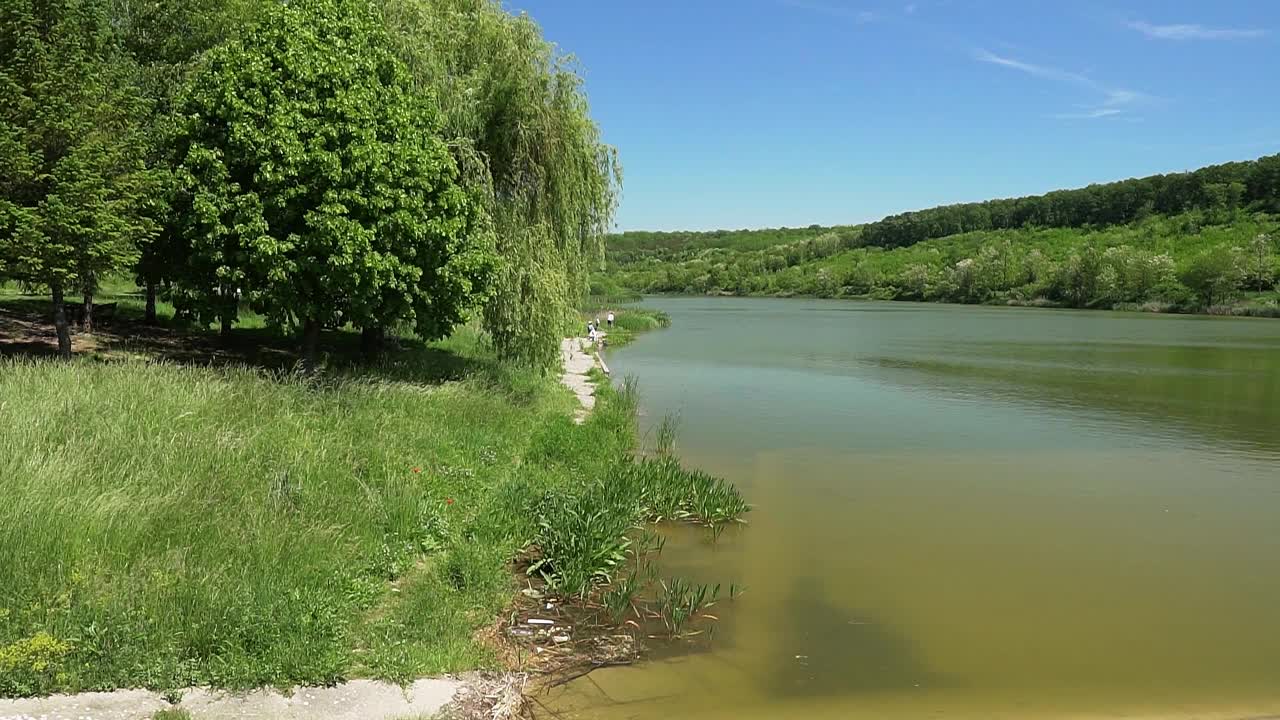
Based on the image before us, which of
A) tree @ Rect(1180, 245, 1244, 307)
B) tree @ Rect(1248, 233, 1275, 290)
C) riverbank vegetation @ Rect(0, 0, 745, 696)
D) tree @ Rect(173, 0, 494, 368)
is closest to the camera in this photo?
riverbank vegetation @ Rect(0, 0, 745, 696)

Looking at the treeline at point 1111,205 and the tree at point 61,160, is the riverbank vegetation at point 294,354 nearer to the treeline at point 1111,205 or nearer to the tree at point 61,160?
the tree at point 61,160

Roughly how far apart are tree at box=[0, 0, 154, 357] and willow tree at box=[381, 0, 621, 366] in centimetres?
487

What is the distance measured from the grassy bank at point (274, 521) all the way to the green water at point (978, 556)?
1339 millimetres

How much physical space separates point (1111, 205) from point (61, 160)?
13441 cm

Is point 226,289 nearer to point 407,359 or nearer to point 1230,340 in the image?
point 407,359

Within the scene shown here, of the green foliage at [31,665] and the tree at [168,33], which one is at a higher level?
the tree at [168,33]

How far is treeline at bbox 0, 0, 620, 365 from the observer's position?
12.1 m

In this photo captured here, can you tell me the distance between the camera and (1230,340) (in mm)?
44812

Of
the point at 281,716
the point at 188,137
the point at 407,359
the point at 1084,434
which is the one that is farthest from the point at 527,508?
the point at 1084,434

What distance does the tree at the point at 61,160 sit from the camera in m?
11.5

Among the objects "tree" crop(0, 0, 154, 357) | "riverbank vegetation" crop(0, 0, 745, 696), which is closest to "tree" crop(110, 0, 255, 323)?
"riverbank vegetation" crop(0, 0, 745, 696)

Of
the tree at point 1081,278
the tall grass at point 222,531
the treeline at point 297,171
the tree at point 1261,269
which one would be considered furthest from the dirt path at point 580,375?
the tree at point 1261,269

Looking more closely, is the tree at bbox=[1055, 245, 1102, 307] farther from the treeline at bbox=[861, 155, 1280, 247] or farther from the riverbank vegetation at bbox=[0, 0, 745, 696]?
the riverbank vegetation at bbox=[0, 0, 745, 696]

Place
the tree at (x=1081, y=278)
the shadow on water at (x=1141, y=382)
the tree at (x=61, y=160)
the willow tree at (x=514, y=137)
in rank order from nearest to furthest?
the tree at (x=61, y=160) → the willow tree at (x=514, y=137) → the shadow on water at (x=1141, y=382) → the tree at (x=1081, y=278)
